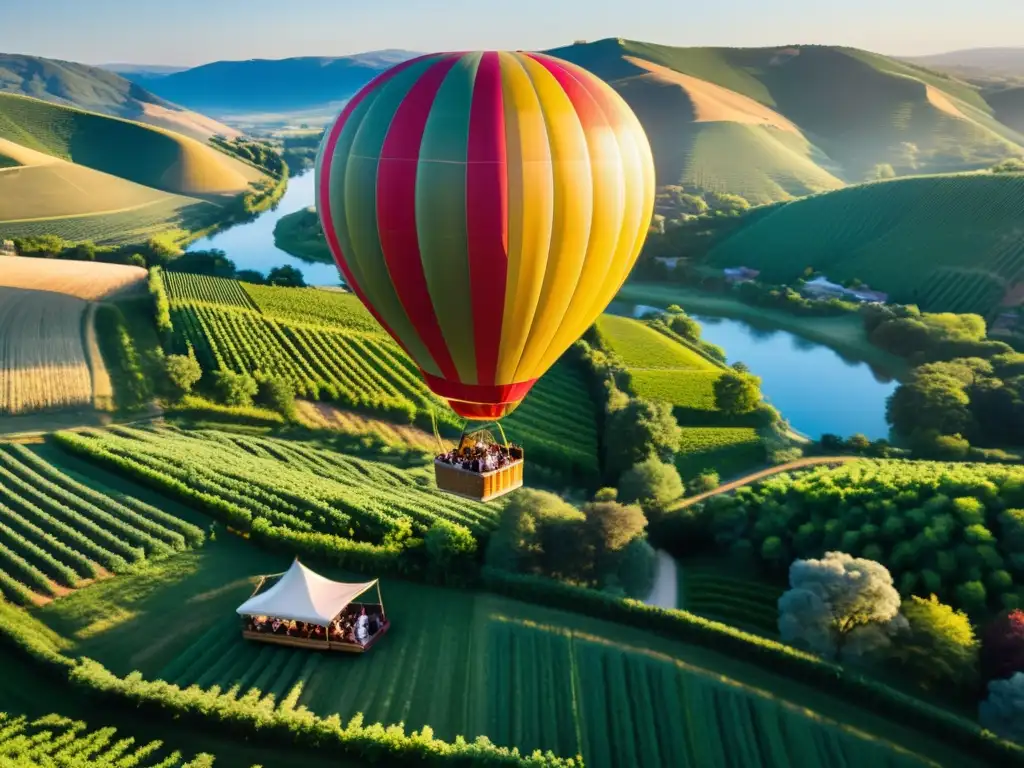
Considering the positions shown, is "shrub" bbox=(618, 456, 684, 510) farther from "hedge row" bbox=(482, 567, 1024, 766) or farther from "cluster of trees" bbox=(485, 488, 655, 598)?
"hedge row" bbox=(482, 567, 1024, 766)

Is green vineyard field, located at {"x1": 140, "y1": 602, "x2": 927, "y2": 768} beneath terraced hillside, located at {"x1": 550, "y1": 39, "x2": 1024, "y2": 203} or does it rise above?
beneath

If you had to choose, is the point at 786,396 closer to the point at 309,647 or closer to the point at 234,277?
the point at 309,647

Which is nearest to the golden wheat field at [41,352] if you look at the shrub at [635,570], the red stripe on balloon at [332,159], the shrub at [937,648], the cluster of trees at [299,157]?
the red stripe on balloon at [332,159]

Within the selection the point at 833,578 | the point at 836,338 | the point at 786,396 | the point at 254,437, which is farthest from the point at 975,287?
the point at 254,437

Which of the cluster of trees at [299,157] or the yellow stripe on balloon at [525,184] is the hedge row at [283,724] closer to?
the yellow stripe on balloon at [525,184]

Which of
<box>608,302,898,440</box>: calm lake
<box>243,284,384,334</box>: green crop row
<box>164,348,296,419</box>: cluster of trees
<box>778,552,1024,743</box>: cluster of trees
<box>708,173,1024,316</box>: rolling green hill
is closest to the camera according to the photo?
<box>778,552,1024,743</box>: cluster of trees

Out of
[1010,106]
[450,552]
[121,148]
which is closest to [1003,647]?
[450,552]

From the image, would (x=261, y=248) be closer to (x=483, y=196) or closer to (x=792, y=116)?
(x=483, y=196)

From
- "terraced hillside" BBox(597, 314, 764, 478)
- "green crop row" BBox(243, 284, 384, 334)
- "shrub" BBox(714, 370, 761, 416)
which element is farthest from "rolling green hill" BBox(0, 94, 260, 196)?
"shrub" BBox(714, 370, 761, 416)
